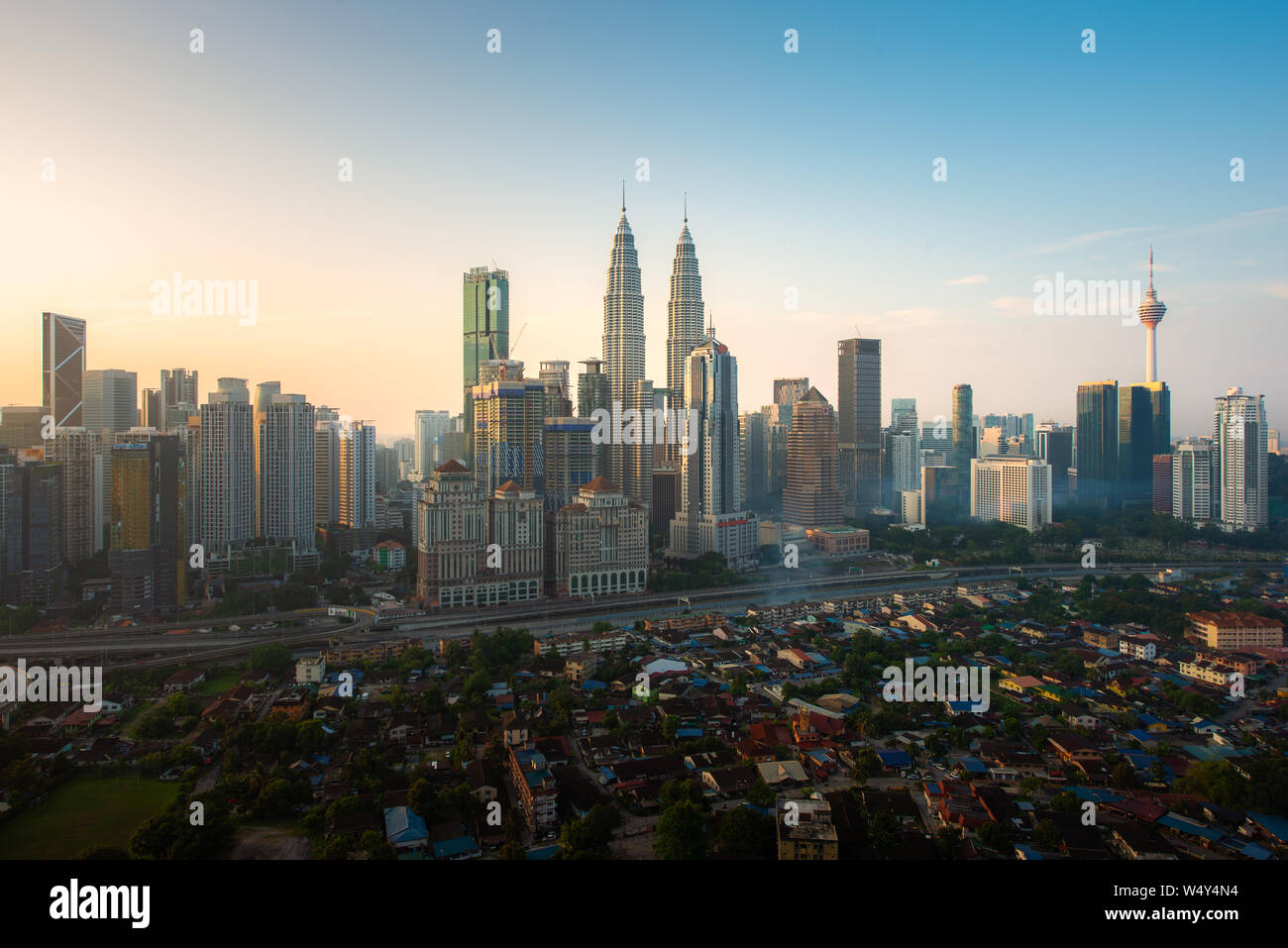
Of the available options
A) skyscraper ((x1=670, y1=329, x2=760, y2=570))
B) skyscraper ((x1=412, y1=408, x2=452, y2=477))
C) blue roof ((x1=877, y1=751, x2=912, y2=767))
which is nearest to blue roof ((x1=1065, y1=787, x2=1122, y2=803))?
blue roof ((x1=877, y1=751, x2=912, y2=767))

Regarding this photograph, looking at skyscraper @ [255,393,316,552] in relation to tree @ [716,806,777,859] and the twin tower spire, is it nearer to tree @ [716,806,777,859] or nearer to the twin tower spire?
the twin tower spire

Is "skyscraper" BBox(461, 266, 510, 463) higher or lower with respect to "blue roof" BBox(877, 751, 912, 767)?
higher

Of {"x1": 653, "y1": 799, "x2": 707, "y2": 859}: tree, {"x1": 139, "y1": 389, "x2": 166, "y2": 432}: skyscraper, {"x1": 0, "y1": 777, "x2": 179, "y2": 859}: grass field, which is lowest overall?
{"x1": 0, "y1": 777, "x2": 179, "y2": 859}: grass field

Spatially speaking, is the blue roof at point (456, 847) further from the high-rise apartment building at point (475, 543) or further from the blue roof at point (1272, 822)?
the high-rise apartment building at point (475, 543)

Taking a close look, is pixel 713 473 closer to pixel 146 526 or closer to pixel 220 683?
pixel 146 526

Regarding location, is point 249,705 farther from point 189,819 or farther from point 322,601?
point 322,601

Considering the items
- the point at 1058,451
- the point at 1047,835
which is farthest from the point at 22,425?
the point at 1058,451

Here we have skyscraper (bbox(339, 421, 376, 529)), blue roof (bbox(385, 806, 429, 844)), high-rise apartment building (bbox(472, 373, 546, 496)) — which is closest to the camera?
blue roof (bbox(385, 806, 429, 844))
